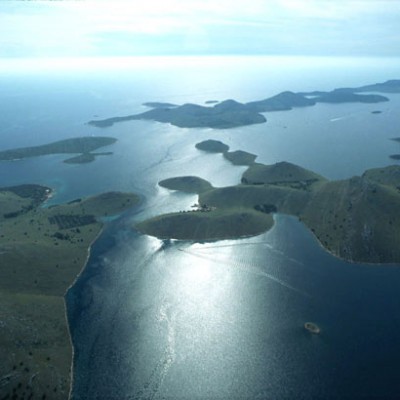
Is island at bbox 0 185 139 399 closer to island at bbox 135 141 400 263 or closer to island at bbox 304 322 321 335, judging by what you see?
island at bbox 135 141 400 263

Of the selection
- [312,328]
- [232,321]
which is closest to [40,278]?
[232,321]

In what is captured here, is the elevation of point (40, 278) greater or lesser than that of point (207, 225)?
greater

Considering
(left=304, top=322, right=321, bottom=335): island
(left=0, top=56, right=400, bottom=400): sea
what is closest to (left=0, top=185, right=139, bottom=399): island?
(left=0, top=56, right=400, bottom=400): sea

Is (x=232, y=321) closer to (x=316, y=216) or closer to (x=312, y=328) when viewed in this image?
(x=312, y=328)

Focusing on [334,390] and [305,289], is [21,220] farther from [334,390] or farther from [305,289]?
[334,390]

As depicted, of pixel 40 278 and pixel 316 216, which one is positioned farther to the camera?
pixel 316 216

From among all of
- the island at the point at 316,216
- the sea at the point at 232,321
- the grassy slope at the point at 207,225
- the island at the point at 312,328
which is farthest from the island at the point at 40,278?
the island at the point at 312,328

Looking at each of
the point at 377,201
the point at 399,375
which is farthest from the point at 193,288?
the point at 377,201

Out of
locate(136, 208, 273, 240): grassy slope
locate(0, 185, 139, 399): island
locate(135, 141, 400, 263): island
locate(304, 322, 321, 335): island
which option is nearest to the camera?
locate(0, 185, 139, 399): island
